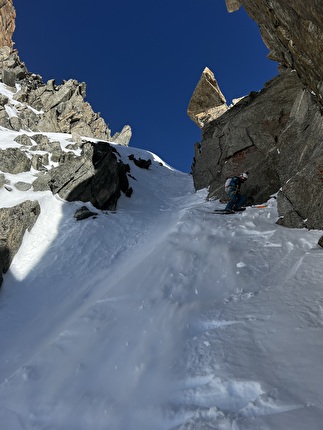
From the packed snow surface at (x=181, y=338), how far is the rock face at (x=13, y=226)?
1.36 m

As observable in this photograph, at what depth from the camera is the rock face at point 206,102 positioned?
135 feet

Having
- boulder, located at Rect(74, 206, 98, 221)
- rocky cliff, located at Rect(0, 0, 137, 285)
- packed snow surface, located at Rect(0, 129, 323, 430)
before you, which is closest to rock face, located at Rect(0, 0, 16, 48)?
rocky cliff, located at Rect(0, 0, 137, 285)

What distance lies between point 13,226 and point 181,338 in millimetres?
12161

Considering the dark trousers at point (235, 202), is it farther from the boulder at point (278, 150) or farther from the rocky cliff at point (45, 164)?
the rocky cliff at point (45, 164)

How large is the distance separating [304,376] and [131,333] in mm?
3497

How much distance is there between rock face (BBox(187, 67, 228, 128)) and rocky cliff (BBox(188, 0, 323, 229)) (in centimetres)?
1744

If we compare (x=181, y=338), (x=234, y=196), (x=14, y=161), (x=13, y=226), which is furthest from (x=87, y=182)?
(x=181, y=338)

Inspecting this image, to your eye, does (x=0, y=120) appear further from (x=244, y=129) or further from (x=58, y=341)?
(x=58, y=341)

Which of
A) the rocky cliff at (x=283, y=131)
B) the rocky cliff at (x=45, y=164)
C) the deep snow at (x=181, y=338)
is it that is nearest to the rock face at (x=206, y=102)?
the rocky cliff at (x=45, y=164)

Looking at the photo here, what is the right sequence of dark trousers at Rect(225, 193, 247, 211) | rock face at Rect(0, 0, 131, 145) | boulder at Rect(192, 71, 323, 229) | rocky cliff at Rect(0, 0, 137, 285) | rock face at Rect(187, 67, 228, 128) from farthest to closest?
1. rock face at Rect(0, 0, 131, 145)
2. rock face at Rect(187, 67, 228, 128)
3. rocky cliff at Rect(0, 0, 137, 285)
4. dark trousers at Rect(225, 193, 247, 211)
5. boulder at Rect(192, 71, 323, 229)

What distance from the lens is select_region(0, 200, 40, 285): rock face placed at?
13.0 meters

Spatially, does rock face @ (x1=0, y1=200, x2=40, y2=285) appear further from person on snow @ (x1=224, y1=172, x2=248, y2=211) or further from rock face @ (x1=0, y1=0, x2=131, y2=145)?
rock face @ (x1=0, y1=0, x2=131, y2=145)

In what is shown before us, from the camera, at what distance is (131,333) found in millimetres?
6043

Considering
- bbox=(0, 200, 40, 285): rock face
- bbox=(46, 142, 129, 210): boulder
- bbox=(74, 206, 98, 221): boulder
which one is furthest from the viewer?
bbox=(46, 142, 129, 210): boulder
